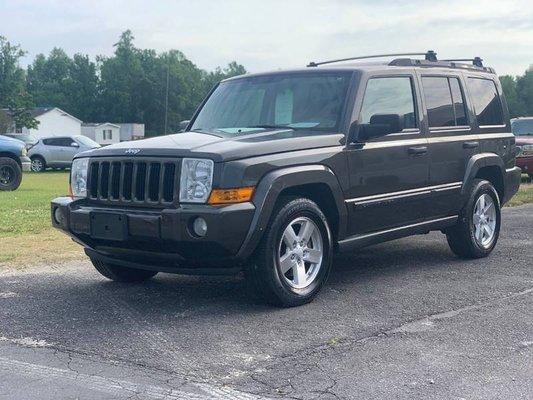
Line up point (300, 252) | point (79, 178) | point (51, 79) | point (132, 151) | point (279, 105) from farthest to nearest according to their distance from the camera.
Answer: point (51, 79) < point (279, 105) < point (79, 178) < point (300, 252) < point (132, 151)

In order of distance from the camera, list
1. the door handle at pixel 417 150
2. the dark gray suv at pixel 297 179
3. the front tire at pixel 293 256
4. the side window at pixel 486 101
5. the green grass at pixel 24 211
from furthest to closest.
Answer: the green grass at pixel 24 211
the side window at pixel 486 101
the door handle at pixel 417 150
the front tire at pixel 293 256
the dark gray suv at pixel 297 179

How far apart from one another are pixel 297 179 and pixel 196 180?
2.59ft

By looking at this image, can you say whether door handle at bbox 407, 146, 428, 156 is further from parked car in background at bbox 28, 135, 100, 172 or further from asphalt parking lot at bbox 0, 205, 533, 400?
parked car in background at bbox 28, 135, 100, 172

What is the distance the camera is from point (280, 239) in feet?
18.2

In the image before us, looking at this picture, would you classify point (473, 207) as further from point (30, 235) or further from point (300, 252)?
point (30, 235)

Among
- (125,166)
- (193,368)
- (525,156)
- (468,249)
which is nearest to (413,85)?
(468,249)

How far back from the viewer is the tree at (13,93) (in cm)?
7300

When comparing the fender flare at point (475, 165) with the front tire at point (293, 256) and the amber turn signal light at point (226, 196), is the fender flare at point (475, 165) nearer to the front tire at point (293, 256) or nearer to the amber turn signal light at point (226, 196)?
the front tire at point (293, 256)

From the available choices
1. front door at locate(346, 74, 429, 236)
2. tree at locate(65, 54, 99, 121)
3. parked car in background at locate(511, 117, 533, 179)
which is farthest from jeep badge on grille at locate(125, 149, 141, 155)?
tree at locate(65, 54, 99, 121)

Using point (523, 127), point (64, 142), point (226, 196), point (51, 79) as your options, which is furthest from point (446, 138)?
point (51, 79)

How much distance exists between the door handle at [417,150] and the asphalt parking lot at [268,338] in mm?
1123


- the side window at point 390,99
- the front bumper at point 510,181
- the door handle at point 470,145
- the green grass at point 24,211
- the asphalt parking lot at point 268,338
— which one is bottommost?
the green grass at point 24,211

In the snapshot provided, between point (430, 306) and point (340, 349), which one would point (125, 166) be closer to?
point (340, 349)

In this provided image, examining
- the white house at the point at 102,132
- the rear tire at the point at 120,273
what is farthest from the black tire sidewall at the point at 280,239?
the white house at the point at 102,132
